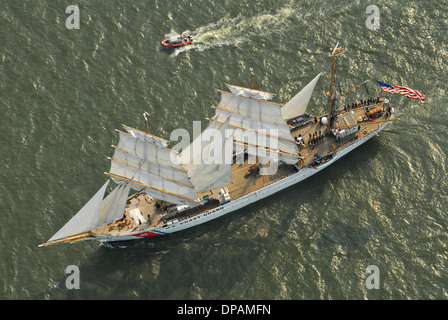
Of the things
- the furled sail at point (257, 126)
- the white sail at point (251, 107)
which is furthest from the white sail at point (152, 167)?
the white sail at point (251, 107)

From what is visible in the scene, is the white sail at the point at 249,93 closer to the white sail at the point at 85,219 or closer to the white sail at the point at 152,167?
the white sail at the point at 152,167

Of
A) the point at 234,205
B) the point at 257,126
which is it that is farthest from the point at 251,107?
the point at 234,205

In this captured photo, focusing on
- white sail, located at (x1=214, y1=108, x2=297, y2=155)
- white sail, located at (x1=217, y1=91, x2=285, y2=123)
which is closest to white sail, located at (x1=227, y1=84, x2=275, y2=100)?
white sail, located at (x1=217, y1=91, x2=285, y2=123)

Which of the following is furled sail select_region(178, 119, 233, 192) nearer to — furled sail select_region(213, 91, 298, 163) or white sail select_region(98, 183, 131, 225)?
furled sail select_region(213, 91, 298, 163)

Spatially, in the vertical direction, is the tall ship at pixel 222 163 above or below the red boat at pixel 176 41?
below

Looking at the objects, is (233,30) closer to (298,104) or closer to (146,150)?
(298,104)
